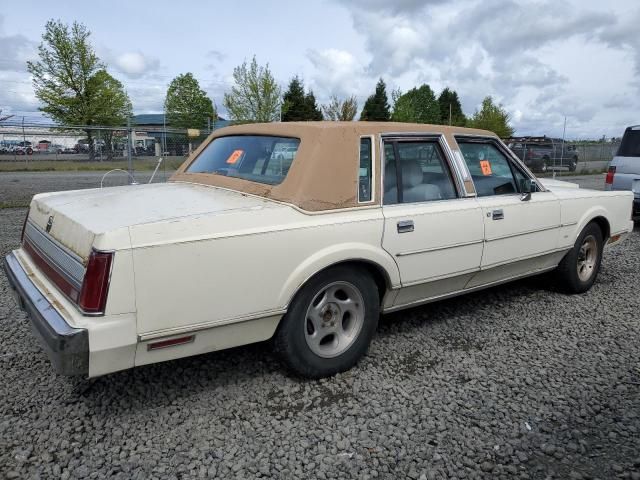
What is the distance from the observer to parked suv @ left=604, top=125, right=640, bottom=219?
8828mm

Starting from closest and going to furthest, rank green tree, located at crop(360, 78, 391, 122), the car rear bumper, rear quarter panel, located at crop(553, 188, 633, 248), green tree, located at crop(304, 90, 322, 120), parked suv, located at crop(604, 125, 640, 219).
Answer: the car rear bumper < rear quarter panel, located at crop(553, 188, 633, 248) < parked suv, located at crop(604, 125, 640, 219) < green tree, located at crop(304, 90, 322, 120) < green tree, located at crop(360, 78, 391, 122)

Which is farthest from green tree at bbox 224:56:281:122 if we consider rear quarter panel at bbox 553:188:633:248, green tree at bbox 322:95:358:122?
rear quarter panel at bbox 553:188:633:248

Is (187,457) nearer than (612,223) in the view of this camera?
Yes

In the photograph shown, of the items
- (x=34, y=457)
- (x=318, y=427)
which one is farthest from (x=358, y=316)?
(x=34, y=457)

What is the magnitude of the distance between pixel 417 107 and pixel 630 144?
29742 millimetres

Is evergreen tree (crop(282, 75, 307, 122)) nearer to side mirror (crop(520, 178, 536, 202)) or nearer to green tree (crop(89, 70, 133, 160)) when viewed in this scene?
green tree (crop(89, 70, 133, 160))

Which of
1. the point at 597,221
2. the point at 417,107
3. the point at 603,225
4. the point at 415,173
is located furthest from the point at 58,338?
the point at 417,107

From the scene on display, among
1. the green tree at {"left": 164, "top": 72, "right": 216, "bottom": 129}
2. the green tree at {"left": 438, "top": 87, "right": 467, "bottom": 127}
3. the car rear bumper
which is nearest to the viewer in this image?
the car rear bumper

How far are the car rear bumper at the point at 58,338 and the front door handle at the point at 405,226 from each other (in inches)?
76.1

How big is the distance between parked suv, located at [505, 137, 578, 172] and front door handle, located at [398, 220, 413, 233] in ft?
60.9

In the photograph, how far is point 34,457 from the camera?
2.45m

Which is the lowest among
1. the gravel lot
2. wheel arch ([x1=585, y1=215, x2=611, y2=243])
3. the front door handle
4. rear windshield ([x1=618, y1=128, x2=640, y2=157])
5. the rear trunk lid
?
the gravel lot

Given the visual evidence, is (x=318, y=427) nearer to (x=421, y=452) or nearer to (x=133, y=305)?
(x=421, y=452)

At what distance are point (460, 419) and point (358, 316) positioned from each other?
2.84ft
